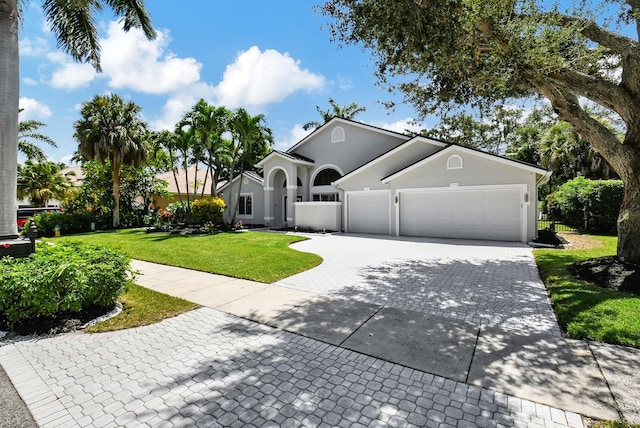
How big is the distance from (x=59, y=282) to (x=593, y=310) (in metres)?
8.74

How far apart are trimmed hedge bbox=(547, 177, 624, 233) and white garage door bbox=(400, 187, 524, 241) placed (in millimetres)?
5988

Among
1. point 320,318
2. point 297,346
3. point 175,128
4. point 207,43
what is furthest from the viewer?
point 175,128

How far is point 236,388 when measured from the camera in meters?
3.19

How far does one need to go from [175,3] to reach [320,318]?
11.1m

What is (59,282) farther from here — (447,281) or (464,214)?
(464,214)

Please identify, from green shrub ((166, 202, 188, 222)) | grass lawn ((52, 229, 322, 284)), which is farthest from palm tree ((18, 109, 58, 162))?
grass lawn ((52, 229, 322, 284))

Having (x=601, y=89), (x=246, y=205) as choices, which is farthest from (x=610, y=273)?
(x=246, y=205)

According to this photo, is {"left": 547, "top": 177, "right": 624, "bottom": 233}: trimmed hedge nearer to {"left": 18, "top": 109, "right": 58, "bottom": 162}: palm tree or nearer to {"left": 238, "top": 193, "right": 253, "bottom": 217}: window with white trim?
{"left": 238, "top": 193, "right": 253, "bottom": 217}: window with white trim

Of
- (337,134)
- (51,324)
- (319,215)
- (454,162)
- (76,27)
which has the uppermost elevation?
(76,27)

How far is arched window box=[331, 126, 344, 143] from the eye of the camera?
21.1 m

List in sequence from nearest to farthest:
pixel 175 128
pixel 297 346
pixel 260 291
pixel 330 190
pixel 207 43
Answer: pixel 297 346, pixel 260 291, pixel 207 43, pixel 175 128, pixel 330 190

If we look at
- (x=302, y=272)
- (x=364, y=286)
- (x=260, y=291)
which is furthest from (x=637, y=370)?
(x=302, y=272)

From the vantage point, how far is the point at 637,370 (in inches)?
137

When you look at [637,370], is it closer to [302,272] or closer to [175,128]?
[302,272]
